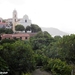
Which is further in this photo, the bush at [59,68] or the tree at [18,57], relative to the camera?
the bush at [59,68]

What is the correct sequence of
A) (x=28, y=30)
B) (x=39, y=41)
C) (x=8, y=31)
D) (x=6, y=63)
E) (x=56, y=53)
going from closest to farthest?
(x=6, y=63) < (x=56, y=53) < (x=39, y=41) < (x=8, y=31) < (x=28, y=30)

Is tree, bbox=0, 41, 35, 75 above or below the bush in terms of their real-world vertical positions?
above

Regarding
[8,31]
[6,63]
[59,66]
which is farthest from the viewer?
[8,31]

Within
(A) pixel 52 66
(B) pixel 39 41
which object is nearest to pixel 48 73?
(A) pixel 52 66

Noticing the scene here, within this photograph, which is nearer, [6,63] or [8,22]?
[6,63]

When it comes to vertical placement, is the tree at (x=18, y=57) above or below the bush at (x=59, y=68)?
above

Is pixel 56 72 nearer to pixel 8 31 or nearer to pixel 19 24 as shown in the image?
pixel 8 31

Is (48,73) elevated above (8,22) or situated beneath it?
situated beneath

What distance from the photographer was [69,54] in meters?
22.6

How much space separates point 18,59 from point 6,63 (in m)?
1.23

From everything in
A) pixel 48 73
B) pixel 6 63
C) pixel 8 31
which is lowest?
pixel 48 73

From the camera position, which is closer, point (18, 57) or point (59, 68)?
point (18, 57)

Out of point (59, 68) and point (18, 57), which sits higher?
point (18, 57)

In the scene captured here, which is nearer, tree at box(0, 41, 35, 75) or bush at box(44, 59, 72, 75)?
tree at box(0, 41, 35, 75)
